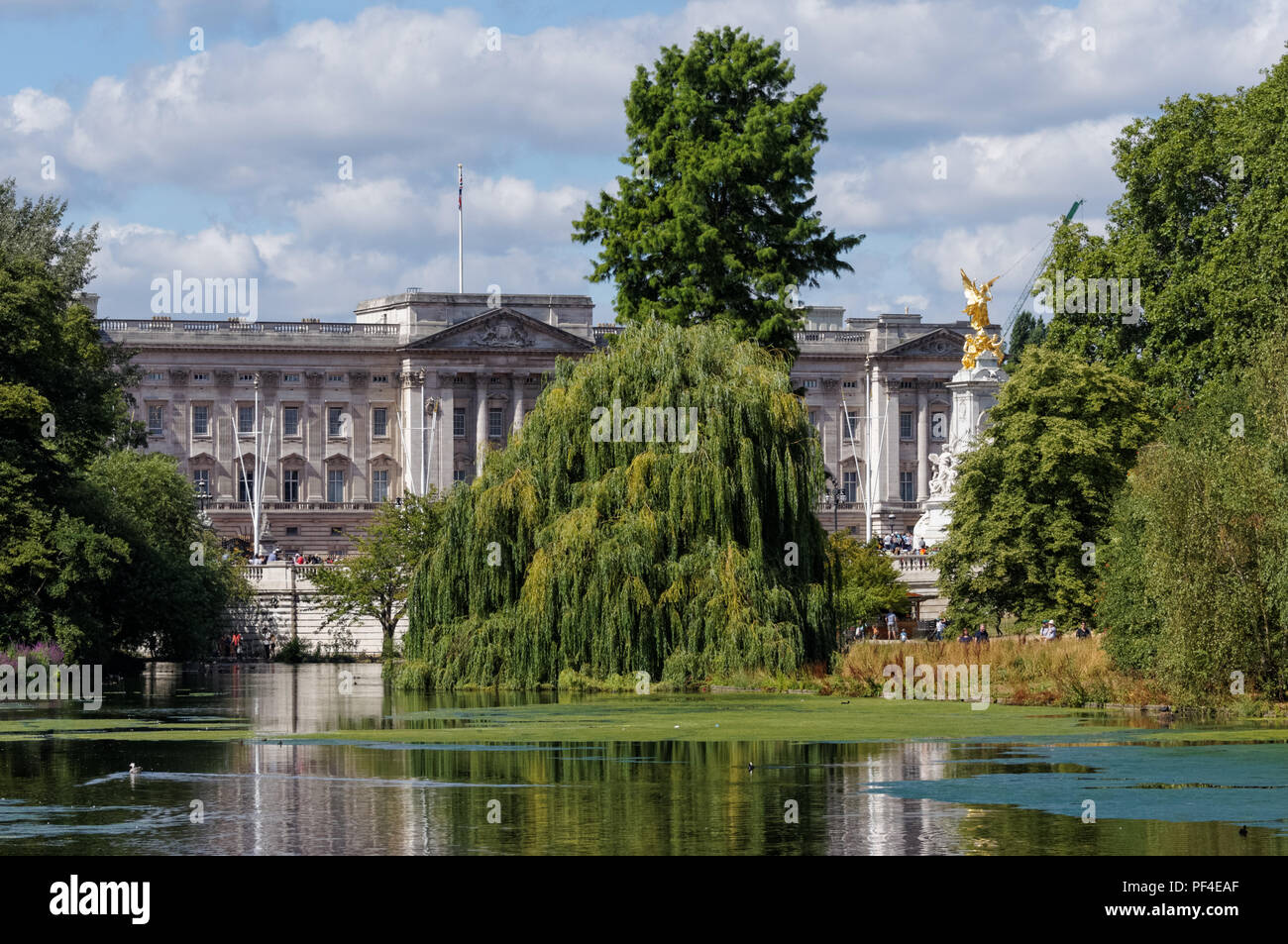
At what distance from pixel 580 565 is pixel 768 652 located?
14.1ft

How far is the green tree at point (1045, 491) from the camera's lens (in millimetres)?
55688

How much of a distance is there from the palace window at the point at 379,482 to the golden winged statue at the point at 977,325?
6405 cm

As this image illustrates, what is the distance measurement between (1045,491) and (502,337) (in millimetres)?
85836

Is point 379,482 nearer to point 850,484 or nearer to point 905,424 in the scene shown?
point 850,484

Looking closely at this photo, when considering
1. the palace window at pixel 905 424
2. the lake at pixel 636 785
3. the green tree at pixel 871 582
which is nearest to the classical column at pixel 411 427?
the palace window at pixel 905 424

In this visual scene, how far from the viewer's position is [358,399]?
140250 mm

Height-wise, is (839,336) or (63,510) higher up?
(839,336)

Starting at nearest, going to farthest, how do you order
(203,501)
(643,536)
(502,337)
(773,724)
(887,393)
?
(773,724) < (643,536) < (203,501) < (502,337) < (887,393)

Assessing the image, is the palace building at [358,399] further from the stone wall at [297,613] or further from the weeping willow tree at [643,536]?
the weeping willow tree at [643,536]

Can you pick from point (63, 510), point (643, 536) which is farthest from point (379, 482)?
point (643, 536)

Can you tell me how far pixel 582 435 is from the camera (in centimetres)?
4425

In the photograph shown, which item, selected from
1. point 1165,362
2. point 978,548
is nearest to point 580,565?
point 978,548

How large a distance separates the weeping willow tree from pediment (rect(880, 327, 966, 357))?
325ft

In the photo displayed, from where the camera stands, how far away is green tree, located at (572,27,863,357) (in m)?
51.3
